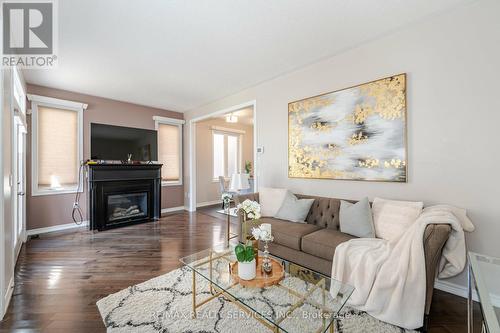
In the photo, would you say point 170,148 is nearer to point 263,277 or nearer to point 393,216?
point 263,277

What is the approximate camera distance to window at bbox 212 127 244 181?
22.6ft

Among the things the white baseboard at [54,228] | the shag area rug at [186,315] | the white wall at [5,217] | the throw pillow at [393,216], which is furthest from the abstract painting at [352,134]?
the white baseboard at [54,228]

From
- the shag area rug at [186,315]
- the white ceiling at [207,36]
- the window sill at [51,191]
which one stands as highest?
the white ceiling at [207,36]

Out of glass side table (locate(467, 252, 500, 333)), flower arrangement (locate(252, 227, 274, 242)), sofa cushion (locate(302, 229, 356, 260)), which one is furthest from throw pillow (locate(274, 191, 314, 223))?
glass side table (locate(467, 252, 500, 333))

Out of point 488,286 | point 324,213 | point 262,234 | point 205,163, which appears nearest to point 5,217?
point 262,234

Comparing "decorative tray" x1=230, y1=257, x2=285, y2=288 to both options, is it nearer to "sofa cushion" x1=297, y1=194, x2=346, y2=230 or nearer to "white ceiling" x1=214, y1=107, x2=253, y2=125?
"sofa cushion" x1=297, y1=194, x2=346, y2=230

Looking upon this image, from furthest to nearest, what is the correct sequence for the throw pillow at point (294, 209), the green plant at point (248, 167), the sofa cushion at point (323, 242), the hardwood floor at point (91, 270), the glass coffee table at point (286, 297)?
1. the green plant at point (248, 167)
2. the throw pillow at point (294, 209)
3. the sofa cushion at point (323, 242)
4. the hardwood floor at point (91, 270)
5. the glass coffee table at point (286, 297)

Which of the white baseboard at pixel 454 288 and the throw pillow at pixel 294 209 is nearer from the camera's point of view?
the white baseboard at pixel 454 288

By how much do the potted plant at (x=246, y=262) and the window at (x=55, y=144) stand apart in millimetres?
4359

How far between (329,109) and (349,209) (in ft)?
4.60

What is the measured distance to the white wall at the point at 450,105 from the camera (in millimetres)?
1936

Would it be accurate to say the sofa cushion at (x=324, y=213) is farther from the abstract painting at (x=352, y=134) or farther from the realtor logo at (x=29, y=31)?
the realtor logo at (x=29, y=31)

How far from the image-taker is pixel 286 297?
1.69 m

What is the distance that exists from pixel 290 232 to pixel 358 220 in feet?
2.45
